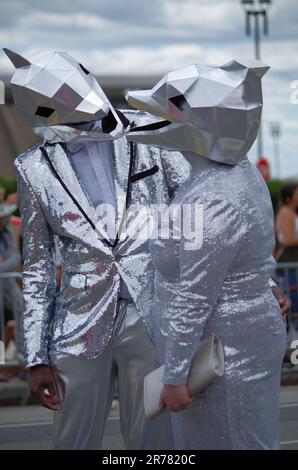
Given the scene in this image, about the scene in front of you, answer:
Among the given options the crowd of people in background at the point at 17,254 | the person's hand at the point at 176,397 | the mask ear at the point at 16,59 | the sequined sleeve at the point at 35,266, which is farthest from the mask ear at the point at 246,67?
the crowd of people in background at the point at 17,254

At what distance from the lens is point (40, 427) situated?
7.69m

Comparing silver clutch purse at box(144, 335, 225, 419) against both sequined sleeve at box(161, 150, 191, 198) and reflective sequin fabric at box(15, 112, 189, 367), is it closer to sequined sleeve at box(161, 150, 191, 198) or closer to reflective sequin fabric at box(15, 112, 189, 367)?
reflective sequin fabric at box(15, 112, 189, 367)

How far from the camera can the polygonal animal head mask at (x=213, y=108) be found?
3568 mm

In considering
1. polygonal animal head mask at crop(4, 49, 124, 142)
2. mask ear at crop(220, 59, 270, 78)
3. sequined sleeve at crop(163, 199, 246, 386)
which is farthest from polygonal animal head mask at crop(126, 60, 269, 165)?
polygonal animal head mask at crop(4, 49, 124, 142)

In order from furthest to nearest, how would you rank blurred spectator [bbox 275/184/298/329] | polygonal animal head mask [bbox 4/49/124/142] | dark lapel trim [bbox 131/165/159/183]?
blurred spectator [bbox 275/184/298/329] < dark lapel trim [bbox 131/165/159/183] < polygonal animal head mask [bbox 4/49/124/142]

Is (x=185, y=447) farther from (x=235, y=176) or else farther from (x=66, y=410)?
(x=235, y=176)

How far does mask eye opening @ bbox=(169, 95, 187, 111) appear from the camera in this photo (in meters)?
3.64

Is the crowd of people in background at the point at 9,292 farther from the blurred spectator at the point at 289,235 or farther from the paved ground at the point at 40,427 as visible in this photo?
the blurred spectator at the point at 289,235

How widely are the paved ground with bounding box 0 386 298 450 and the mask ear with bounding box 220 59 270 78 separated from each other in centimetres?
328

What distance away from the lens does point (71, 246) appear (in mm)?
4105

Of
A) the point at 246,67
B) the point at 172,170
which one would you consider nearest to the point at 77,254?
the point at 172,170
